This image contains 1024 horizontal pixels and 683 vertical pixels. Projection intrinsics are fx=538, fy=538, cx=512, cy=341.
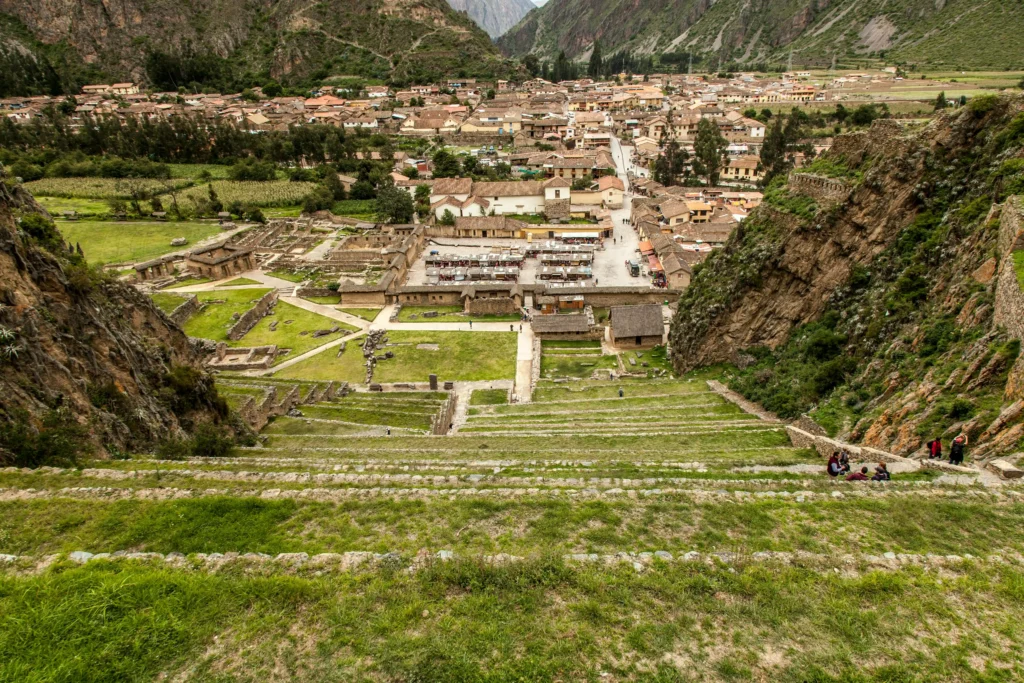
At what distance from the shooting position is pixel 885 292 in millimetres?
25281

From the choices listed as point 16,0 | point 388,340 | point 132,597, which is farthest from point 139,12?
point 132,597

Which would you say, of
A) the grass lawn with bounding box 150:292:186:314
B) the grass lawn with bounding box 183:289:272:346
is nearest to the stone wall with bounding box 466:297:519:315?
the grass lawn with bounding box 183:289:272:346

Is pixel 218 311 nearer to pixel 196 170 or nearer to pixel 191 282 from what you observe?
pixel 191 282

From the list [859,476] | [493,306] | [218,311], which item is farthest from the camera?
[493,306]

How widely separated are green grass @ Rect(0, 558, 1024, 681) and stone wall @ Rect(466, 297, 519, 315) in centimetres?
3985

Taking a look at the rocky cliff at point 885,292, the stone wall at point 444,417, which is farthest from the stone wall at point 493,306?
the rocky cliff at point 885,292

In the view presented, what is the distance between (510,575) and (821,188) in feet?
102

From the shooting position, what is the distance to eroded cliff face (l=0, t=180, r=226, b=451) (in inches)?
675

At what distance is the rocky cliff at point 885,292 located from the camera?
17219mm

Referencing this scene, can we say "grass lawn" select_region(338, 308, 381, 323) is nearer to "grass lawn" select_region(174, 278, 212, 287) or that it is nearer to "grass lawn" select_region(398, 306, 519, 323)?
"grass lawn" select_region(398, 306, 519, 323)

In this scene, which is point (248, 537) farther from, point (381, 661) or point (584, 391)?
point (584, 391)

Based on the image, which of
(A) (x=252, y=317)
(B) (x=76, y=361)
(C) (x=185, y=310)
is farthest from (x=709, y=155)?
(B) (x=76, y=361)

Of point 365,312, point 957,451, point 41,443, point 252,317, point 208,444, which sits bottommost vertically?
point 365,312

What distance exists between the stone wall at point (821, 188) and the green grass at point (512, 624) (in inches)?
964
